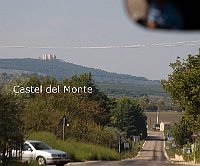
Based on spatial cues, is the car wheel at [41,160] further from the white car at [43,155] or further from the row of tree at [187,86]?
the row of tree at [187,86]

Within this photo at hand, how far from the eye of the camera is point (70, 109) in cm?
5809

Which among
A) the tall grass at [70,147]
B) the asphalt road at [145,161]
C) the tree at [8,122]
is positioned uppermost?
the tree at [8,122]

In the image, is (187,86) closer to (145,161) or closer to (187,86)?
(187,86)

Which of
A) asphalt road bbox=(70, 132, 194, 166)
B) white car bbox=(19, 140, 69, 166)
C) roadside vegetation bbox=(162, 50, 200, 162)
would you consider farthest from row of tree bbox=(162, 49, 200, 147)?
white car bbox=(19, 140, 69, 166)

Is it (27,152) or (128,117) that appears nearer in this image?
(27,152)

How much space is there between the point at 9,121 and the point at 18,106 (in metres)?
1.21

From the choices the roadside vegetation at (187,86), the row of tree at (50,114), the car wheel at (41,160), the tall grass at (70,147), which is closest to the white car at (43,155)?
the car wheel at (41,160)

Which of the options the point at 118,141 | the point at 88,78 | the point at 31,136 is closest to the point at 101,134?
the point at 118,141

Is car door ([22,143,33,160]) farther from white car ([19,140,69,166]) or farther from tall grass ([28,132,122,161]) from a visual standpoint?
tall grass ([28,132,122,161])

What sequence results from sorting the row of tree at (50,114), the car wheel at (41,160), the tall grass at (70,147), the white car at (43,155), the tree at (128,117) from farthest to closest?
the tree at (128,117)
the tall grass at (70,147)
the white car at (43,155)
the car wheel at (41,160)
the row of tree at (50,114)

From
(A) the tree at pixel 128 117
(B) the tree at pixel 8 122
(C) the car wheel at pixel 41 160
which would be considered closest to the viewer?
(B) the tree at pixel 8 122

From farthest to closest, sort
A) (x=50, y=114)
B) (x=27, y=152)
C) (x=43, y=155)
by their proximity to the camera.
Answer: (x=50, y=114)
(x=27, y=152)
(x=43, y=155)

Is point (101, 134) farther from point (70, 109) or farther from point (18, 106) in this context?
point (18, 106)

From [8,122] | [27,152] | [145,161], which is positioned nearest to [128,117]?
[145,161]
